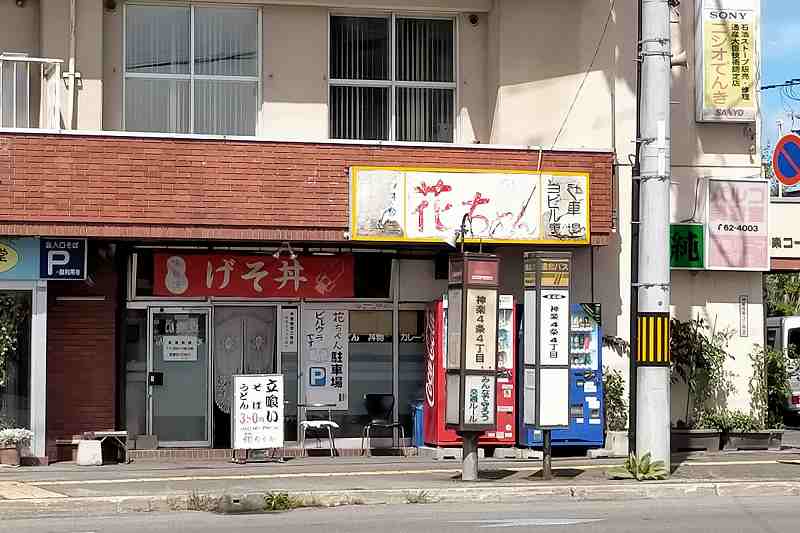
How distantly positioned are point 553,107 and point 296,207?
214 inches

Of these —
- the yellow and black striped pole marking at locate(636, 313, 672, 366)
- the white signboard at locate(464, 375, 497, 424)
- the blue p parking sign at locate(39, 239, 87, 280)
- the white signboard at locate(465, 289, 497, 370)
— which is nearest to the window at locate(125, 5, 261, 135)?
the blue p parking sign at locate(39, 239, 87, 280)

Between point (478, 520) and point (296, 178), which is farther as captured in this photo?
point (296, 178)

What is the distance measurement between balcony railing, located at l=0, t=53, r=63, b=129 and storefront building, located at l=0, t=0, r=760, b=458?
2.2 inches

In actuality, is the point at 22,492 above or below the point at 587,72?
below

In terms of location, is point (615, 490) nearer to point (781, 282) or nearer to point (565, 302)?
point (565, 302)

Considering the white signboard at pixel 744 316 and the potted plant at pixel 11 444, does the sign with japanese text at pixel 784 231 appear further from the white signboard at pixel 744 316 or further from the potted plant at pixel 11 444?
the potted plant at pixel 11 444

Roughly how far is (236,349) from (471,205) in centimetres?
468

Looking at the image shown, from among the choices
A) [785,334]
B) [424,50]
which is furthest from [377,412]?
[785,334]

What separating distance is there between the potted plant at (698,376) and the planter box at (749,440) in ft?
0.58

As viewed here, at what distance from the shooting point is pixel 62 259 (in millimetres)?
20266

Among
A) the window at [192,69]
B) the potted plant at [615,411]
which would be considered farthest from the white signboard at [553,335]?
the window at [192,69]

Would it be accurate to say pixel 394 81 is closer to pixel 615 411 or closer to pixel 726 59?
pixel 726 59

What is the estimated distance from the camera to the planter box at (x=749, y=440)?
2203 cm

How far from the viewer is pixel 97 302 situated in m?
21.4
